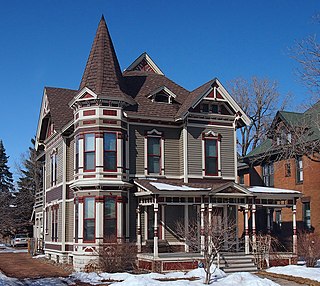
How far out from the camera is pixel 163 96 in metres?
29.3

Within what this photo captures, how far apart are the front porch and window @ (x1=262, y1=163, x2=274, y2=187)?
327 inches

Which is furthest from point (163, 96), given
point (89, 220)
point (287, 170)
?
point (287, 170)

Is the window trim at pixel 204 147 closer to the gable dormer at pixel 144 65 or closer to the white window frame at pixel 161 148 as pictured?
the white window frame at pixel 161 148

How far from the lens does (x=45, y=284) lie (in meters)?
20.6

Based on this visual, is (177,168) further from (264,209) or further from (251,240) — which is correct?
(264,209)

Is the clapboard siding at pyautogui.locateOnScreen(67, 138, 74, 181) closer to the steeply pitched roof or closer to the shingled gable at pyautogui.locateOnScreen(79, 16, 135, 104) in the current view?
the steeply pitched roof

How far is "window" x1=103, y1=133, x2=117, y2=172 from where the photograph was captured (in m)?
25.9

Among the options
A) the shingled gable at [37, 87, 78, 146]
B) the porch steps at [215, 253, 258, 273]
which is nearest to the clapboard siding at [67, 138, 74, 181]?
the shingled gable at [37, 87, 78, 146]

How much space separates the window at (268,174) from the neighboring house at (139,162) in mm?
7574

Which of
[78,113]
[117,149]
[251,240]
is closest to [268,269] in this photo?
[251,240]

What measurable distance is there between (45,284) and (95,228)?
508 centimetres

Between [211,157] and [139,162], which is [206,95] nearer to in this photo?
[211,157]

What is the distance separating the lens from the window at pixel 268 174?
119 ft

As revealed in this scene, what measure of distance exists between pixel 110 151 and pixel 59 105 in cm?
789
